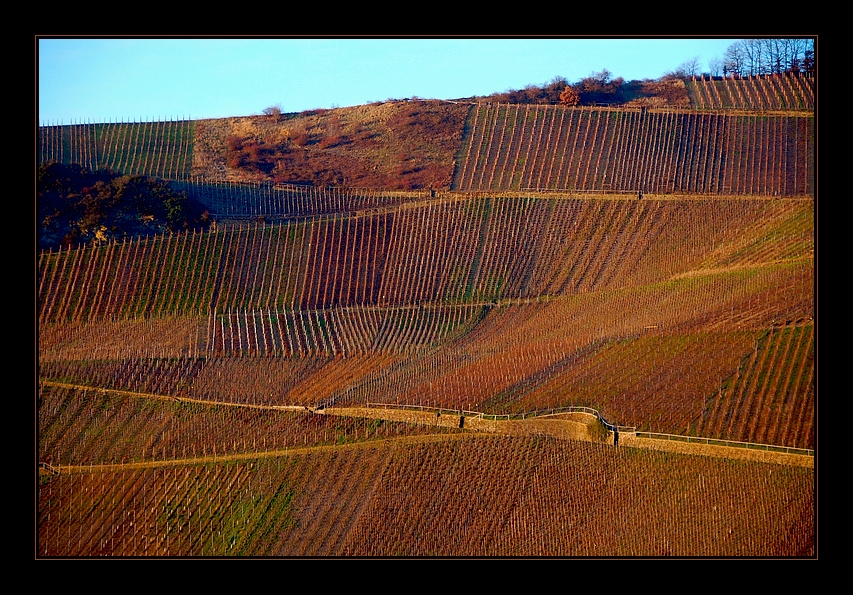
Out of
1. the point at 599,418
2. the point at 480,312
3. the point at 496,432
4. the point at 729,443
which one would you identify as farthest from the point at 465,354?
the point at 729,443

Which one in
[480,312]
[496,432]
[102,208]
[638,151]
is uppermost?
[638,151]

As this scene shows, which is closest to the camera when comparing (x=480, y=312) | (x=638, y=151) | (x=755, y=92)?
(x=480, y=312)

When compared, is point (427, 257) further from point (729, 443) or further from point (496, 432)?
point (729, 443)

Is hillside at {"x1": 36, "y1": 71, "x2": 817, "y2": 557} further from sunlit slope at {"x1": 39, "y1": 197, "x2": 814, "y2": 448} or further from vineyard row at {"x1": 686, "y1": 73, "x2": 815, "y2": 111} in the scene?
vineyard row at {"x1": 686, "y1": 73, "x2": 815, "y2": 111}

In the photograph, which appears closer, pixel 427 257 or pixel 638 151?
pixel 427 257

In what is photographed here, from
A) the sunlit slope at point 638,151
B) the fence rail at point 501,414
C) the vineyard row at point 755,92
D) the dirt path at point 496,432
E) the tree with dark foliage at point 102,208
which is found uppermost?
the vineyard row at point 755,92

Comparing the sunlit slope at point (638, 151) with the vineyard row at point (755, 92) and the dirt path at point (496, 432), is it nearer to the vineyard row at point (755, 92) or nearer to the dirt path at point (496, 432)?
the vineyard row at point (755, 92)

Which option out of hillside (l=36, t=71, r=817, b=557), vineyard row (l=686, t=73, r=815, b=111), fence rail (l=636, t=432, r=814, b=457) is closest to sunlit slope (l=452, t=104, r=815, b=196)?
hillside (l=36, t=71, r=817, b=557)

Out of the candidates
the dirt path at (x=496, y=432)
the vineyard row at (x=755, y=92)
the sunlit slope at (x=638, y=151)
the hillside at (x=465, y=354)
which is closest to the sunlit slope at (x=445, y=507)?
the hillside at (x=465, y=354)

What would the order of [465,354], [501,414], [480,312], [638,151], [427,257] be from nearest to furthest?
[501,414]
[465,354]
[480,312]
[427,257]
[638,151]
